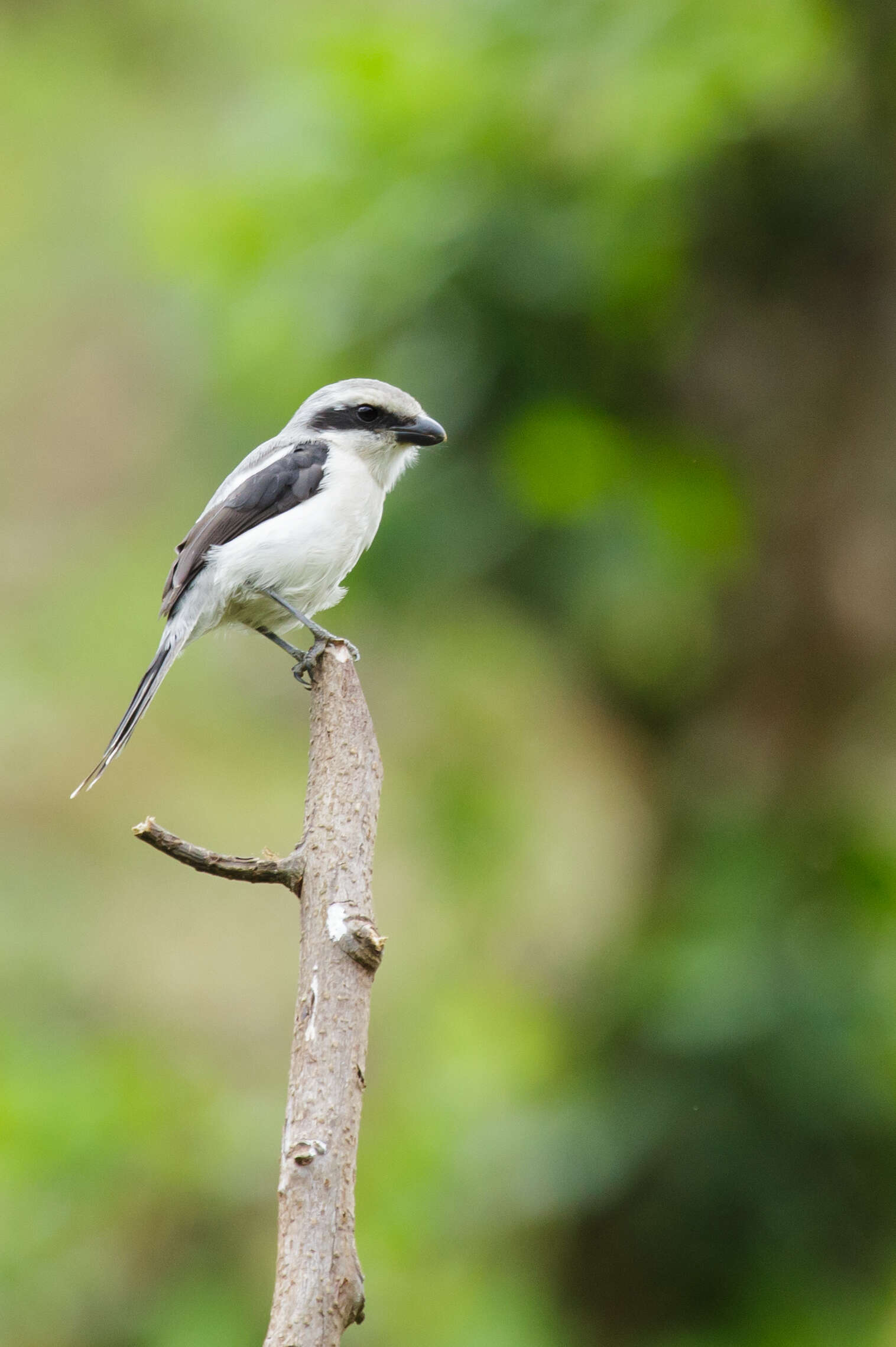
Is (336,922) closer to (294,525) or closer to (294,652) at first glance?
(294,652)

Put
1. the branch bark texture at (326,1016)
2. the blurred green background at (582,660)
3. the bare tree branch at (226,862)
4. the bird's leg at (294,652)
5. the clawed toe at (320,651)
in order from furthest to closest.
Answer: the blurred green background at (582,660) → the bird's leg at (294,652) → the clawed toe at (320,651) → the bare tree branch at (226,862) → the branch bark texture at (326,1016)

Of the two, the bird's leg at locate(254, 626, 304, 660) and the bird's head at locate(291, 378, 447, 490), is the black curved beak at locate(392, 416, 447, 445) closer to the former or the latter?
the bird's head at locate(291, 378, 447, 490)

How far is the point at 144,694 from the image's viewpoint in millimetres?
3326

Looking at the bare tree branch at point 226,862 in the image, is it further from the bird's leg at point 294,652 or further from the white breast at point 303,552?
the white breast at point 303,552

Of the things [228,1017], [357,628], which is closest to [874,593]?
[357,628]

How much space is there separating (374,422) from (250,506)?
0.47 meters

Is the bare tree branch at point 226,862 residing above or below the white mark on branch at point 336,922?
above

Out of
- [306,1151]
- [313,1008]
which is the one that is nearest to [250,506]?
[313,1008]

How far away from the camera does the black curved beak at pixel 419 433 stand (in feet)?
12.4

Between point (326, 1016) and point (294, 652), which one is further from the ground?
point (294, 652)

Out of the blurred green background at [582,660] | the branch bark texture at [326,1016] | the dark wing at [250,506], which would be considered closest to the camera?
the branch bark texture at [326,1016]

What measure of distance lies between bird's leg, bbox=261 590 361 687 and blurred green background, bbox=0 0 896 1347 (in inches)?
61.2

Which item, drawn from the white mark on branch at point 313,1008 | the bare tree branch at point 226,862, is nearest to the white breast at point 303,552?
the bare tree branch at point 226,862

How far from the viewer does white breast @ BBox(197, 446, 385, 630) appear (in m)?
3.52
